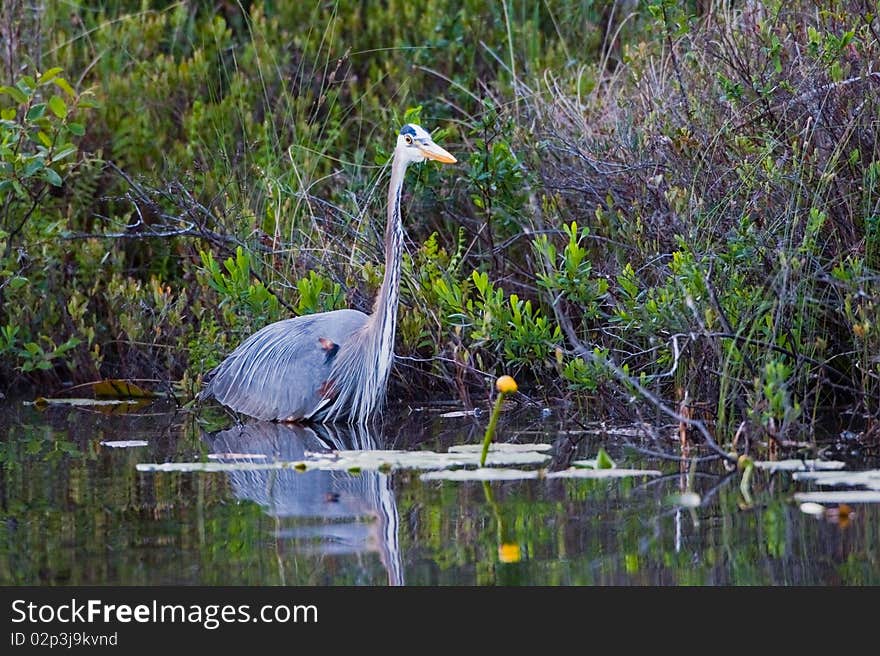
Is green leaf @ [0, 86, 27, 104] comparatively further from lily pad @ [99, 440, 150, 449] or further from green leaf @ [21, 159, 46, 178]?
lily pad @ [99, 440, 150, 449]

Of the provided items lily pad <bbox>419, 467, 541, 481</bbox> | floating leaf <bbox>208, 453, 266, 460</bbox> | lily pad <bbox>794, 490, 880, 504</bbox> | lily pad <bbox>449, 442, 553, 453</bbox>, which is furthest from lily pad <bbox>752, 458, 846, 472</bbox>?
floating leaf <bbox>208, 453, 266, 460</bbox>

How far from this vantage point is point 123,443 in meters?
6.49

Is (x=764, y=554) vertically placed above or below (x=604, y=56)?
below

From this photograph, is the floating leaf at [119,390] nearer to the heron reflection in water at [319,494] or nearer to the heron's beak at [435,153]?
the heron reflection in water at [319,494]

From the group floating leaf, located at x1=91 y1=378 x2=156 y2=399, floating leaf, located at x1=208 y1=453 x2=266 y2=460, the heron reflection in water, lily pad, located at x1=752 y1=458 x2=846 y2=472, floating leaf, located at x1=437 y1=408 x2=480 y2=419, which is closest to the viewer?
the heron reflection in water

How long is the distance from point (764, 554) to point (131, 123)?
645 centimetres

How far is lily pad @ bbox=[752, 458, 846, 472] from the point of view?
525cm

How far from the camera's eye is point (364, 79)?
10414 mm

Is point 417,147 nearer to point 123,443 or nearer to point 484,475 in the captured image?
point 123,443

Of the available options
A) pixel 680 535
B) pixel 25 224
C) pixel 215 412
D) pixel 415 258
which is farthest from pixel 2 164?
pixel 680 535

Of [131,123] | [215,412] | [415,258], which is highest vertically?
[131,123]

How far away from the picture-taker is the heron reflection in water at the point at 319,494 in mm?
4535

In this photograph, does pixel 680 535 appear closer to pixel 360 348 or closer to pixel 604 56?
pixel 360 348

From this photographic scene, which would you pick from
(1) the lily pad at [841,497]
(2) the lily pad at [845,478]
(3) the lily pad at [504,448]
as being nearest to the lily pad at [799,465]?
(2) the lily pad at [845,478]
